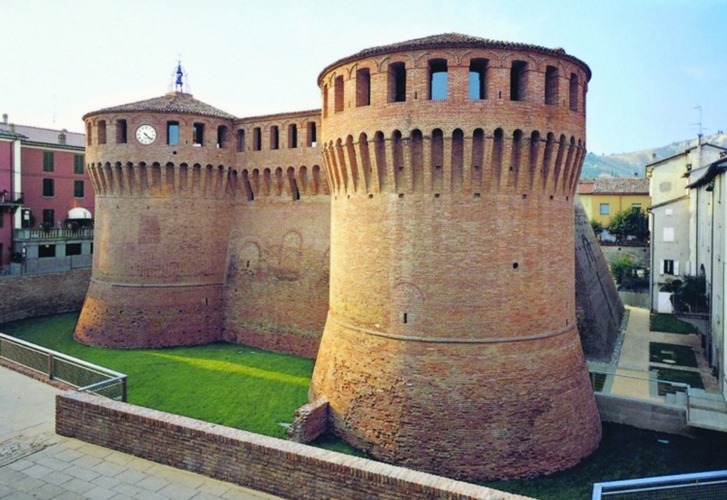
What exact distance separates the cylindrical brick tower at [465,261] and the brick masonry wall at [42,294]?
81.8 feet

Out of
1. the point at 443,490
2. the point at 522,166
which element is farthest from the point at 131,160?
the point at 443,490

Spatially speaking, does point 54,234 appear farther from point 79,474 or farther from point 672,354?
point 672,354

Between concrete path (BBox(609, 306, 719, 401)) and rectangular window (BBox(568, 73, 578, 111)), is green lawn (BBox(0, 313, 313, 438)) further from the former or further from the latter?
rectangular window (BBox(568, 73, 578, 111))

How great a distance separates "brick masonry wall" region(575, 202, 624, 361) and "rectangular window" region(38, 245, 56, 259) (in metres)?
36.1

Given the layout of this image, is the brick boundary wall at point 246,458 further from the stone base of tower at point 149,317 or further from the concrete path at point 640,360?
the stone base of tower at point 149,317

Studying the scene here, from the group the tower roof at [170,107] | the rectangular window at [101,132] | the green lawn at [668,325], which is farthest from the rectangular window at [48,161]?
the green lawn at [668,325]

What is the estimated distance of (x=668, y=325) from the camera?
107 ft

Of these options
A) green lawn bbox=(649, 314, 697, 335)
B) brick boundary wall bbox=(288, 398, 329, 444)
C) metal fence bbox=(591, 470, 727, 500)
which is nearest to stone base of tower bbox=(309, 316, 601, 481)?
brick boundary wall bbox=(288, 398, 329, 444)

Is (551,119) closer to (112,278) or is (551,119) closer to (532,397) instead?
(532,397)

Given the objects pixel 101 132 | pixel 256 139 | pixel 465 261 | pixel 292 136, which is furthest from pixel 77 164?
pixel 465 261

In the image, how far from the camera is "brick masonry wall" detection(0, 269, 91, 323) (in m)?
31.3

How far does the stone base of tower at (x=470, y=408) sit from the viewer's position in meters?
15.0

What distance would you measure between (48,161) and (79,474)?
3749 centimetres

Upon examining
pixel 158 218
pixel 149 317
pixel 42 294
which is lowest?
pixel 149 317
